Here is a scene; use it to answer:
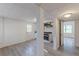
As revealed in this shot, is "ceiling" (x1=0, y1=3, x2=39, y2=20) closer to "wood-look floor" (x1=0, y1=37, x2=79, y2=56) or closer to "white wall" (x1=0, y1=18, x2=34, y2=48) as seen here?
"white wall" (x1=0, y1=18, x2=34, y2=48)

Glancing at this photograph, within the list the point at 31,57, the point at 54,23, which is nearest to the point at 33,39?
the point at 31,57

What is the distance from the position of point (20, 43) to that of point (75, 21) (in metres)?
1.06

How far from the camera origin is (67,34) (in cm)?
179

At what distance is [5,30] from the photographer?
1.61m

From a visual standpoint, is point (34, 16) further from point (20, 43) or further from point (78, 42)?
point (78, 42)

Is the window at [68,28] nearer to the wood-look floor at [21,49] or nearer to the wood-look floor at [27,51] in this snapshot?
the wood-look floor at [27,51]

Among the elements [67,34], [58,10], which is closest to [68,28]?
[67,34]

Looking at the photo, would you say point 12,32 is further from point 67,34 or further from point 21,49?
point 67,34

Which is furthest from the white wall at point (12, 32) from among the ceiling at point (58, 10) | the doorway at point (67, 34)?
the doorway at point (67, 34)

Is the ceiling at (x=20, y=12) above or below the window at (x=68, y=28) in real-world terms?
above

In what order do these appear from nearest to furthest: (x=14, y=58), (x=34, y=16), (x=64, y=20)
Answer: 1. (x=14, y=58)
2. (x=34, y=16)
3. (x=64, y=20)

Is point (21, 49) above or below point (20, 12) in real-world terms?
below

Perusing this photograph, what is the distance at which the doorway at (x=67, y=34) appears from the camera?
1727 millimetres

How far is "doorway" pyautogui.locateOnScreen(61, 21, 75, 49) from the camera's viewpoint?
5.67ft
